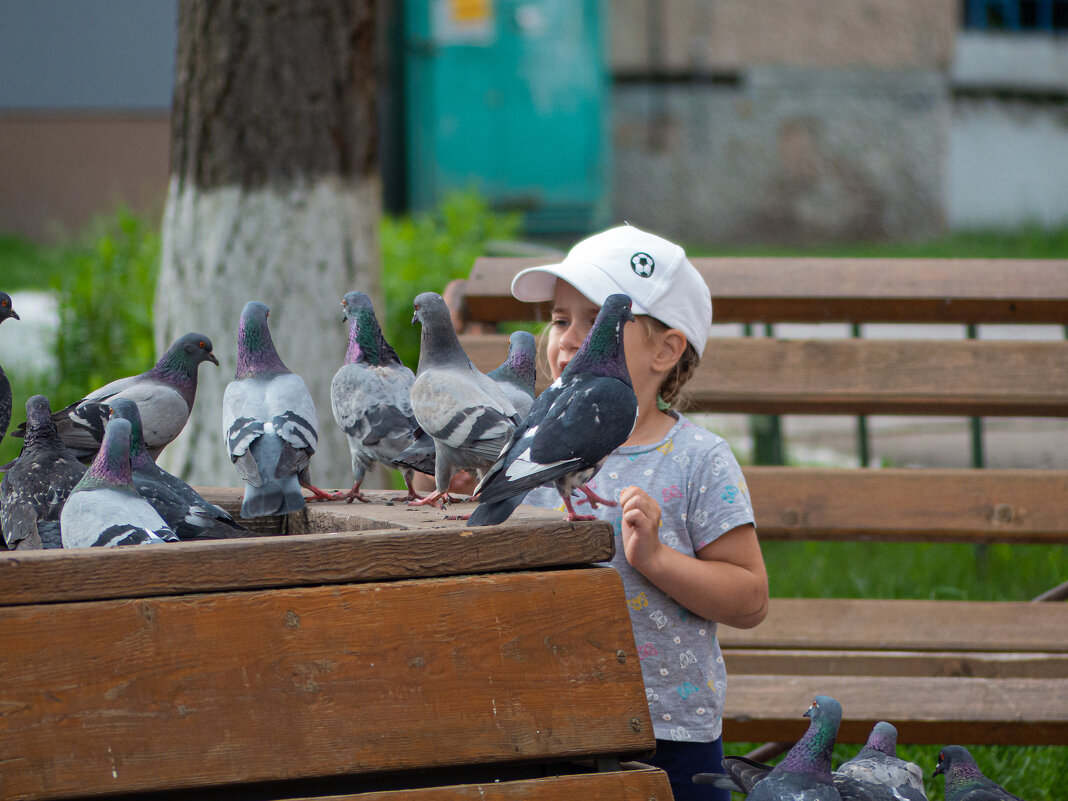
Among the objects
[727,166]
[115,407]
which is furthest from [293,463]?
[727,166]

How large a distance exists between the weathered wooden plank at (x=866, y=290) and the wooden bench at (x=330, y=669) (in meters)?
1.79

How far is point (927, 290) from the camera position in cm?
319

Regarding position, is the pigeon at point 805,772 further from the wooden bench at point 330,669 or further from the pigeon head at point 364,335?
the pigeon head at point 364,335

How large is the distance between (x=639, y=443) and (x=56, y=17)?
9982 millimetres

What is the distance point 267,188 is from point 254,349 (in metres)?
2.11

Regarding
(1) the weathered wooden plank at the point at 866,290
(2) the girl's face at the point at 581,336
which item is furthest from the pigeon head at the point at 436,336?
(1) the weathered wooden plank at the point at 866,290

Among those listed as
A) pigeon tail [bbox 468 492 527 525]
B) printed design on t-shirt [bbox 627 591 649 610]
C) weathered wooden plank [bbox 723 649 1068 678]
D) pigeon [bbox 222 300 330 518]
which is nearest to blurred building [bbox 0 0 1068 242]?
weathered wooden plank [bbox 723 649 1068 678]

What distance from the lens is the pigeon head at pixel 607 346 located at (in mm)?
1774

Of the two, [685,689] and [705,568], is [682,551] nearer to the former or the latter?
[705,568]

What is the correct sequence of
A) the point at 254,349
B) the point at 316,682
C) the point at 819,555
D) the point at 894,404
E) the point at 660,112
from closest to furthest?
the point at 316,682
the point at 254,349
the point at 894,404
the point at 819,555
the point at 660,112

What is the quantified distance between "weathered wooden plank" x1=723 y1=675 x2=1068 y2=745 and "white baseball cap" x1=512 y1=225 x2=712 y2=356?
0.90 meters

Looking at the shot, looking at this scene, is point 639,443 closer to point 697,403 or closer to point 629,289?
point 629,289

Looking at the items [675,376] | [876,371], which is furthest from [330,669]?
[876,371]

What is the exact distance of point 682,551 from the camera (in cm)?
225
